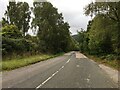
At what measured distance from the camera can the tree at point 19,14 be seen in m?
98.1

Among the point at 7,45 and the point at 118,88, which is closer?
the point at 118,88

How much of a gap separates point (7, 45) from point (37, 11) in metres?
49.3

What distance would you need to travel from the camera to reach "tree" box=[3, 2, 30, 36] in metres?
98.1

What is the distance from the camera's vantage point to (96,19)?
136ft

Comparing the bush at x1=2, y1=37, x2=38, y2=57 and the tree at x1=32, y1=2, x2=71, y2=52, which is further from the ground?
the tree at x1=32, y1=2, x2=71, y2=52

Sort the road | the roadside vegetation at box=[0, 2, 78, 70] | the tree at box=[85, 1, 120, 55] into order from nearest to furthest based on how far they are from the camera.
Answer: the road, the tree at box=[85, 1, 120, 55], the roadside vegetation at box=[0, 2, 78, 70]

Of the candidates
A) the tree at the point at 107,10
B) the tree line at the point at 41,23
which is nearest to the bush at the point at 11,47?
the tree at the point at 107,10

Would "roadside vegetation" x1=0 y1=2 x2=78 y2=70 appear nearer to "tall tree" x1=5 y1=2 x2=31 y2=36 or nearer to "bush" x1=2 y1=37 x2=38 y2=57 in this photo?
"tall tree" x1=5 y1=2 x2=31 y2=36

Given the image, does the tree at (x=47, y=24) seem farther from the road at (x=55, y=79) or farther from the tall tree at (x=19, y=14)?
the road at (x=55, y=79)

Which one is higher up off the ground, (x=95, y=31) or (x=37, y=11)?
(x=37, y=11)

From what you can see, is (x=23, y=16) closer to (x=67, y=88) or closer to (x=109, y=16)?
(x=109, y=16)

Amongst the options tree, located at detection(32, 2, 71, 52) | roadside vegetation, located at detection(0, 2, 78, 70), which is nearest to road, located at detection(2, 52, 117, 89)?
roadside vegetation, located at detection(0, 2, 78, 70)

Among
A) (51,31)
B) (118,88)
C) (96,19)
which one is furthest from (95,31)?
(51,31)

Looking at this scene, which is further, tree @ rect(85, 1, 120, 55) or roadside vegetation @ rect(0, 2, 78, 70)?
roadside vegetation @ rect(0, 2, 78, 70)
